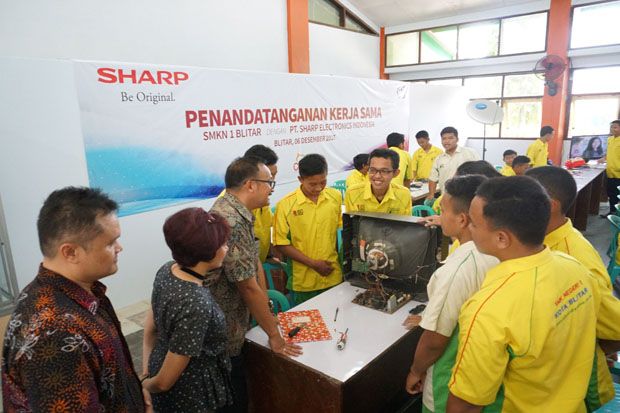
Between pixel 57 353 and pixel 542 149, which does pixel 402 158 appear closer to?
pixel 542 149

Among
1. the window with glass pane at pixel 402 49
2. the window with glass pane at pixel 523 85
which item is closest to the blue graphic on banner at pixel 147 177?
the window with glass pane at pixel 402 49

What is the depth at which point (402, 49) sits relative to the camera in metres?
9.94

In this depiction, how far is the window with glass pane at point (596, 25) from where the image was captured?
24.6 ft

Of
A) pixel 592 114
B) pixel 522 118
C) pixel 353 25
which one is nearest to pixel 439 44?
pixel 353 25

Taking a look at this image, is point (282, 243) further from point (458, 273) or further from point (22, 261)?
point (22, 261)

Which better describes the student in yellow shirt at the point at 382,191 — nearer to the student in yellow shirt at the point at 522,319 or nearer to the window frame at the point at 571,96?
the student in yellow shirt at the point at 522,319

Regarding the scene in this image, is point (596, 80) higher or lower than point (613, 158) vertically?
higher

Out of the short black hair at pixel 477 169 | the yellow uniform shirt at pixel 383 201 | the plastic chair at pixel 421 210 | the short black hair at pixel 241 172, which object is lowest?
the plastic chair at pixel 421 210

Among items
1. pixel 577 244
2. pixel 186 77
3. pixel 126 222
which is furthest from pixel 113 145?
pixel 577 244

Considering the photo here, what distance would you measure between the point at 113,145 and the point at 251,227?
2.44 m

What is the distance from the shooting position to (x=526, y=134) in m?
9.12

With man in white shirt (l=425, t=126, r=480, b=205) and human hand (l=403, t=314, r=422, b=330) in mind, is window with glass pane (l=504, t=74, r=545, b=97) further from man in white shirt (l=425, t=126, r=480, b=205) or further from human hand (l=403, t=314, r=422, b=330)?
human hand (l=403, t=314, r=422, b=330)

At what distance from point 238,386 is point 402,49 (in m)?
9.80

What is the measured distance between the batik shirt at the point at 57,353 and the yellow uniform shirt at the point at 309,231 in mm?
1493
